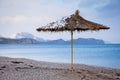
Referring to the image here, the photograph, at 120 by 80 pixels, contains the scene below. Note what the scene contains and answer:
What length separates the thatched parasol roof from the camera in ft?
30.5

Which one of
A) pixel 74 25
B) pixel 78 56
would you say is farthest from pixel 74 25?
pixel 78 56

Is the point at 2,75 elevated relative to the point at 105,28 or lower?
lower

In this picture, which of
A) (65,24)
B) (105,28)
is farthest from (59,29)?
(105,28)

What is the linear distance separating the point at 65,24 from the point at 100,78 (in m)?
2.12

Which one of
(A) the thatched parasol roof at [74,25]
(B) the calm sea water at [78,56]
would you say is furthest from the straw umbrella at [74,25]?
(B) the calm sea water at [78,56]

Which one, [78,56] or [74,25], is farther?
[78,56]

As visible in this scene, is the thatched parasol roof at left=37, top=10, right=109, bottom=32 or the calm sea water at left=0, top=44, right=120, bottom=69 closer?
the thatched parasol roof at left=37, top=10, right=109, bottom=32

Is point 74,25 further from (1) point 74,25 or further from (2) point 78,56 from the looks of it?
(2) point 78,56

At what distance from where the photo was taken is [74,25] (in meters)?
9.37

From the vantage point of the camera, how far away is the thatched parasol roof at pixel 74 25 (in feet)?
30.5

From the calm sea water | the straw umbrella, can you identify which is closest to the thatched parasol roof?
the straw umbrella

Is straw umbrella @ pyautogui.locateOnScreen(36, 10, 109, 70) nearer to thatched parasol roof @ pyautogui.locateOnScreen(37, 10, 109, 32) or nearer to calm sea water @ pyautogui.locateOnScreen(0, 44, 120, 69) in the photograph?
thatched parasol roof @ pyautogui.locateOnScreen(37, 10, 109, 32)

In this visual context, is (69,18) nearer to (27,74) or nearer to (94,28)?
(94,28)

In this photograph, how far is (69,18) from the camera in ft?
31.3
